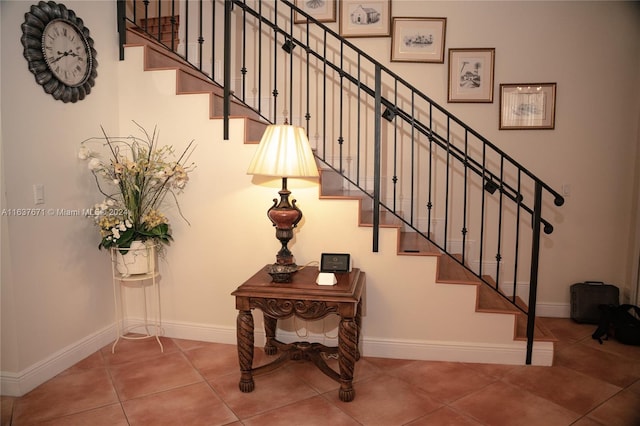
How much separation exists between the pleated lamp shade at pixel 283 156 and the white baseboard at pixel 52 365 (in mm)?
1675

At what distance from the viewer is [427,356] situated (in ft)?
9.91

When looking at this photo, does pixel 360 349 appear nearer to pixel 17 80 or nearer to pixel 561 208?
pixel 561 208

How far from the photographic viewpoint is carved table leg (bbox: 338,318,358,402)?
2.43 meters

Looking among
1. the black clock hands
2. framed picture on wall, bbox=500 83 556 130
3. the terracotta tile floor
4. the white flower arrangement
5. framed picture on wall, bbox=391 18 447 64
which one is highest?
framed picture on wall, bbox=391 18 447 64

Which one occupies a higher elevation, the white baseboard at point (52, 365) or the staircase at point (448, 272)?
the staircase at point (448, 272)

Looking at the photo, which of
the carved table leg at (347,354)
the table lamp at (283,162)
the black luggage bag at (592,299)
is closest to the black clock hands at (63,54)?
the table lamp at (283,162)

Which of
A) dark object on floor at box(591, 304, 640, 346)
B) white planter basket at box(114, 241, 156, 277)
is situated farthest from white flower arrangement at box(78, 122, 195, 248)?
dark object on floor at box(591, 304, 640, 346)

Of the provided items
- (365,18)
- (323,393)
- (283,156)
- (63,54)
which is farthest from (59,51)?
(323,393)

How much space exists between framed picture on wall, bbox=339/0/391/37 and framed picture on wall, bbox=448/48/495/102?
0.63 meters

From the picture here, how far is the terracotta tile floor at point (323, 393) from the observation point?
7.59 ft

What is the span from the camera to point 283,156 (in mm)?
2541

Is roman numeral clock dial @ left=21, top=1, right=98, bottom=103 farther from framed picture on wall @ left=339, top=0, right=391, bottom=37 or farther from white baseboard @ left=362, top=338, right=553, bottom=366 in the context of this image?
white baseboard @ left=362, top=338, right=553, bottom=366

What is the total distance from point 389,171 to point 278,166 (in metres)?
1.70

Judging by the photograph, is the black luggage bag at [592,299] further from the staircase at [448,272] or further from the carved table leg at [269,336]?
the carved table leg at [269,336]
